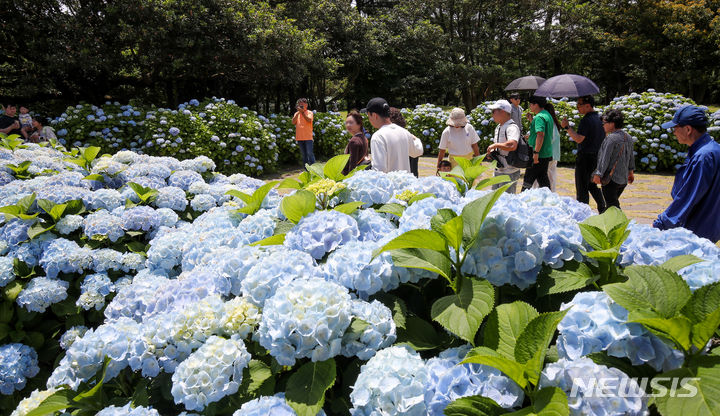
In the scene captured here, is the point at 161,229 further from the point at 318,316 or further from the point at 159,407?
the point at 318,316

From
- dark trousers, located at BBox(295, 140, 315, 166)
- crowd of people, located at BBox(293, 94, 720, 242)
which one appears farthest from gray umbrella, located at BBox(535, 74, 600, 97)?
dark trousers, located at BBox(295, 140, 315, 166)

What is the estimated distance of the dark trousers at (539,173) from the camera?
17.9ft

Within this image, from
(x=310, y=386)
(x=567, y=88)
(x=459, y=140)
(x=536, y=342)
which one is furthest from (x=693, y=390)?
(x=567, y=88)

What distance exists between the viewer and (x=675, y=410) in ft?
2.32

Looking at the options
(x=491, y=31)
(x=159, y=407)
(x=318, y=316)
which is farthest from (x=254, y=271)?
(x=491, y=31)

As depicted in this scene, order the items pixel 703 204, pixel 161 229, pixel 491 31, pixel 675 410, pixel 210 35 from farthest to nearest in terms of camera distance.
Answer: pixel 491 31
pixel 210 35
pixel 703 204
pixel 161 229
pixel 675 410

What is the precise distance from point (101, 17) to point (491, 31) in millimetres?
17583

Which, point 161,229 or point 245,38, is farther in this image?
point 245,38

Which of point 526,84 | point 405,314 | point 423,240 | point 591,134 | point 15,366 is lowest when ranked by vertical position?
point 15,366

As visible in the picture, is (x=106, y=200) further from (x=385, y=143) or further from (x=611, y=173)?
(x=611, y=173)

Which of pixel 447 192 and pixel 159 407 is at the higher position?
pixel 447 192

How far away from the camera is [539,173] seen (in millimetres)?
5500

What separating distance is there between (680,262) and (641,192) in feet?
25.0

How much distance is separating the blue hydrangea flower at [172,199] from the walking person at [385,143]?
179 cm
